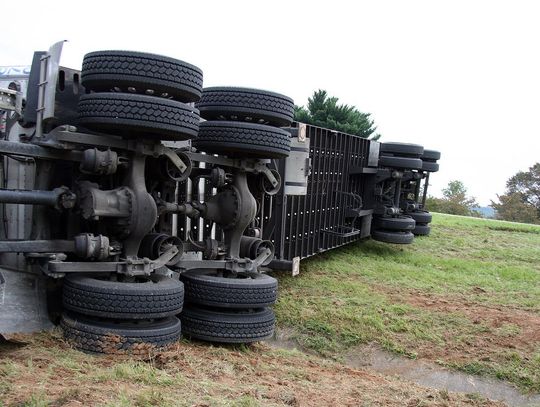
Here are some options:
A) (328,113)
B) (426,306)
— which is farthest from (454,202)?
(426,306)

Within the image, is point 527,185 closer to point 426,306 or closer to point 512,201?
point 512,201

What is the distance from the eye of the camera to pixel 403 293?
7.70 meters

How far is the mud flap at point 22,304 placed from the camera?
13.9 ft

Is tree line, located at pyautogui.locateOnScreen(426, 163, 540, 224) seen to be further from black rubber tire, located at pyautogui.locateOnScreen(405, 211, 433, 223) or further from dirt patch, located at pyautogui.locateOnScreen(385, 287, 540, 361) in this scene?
dirt patch, located at pyautogui.locateOnScreen(385, 287, 540, 361)

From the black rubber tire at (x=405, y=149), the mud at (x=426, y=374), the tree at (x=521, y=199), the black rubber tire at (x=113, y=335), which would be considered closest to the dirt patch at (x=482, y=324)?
the mud at (x=426, y=374)

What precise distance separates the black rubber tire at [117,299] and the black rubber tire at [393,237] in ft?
23.9

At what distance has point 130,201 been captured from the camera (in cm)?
450

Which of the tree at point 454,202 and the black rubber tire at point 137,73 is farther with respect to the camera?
the tree at point 454,202

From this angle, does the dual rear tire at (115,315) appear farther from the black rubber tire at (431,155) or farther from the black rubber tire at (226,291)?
the black rubber tire at (431,155)

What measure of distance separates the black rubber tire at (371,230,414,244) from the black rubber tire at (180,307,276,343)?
21.0 ft

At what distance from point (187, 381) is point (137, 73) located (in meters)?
2.18

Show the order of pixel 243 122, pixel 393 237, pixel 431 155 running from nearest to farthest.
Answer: pixel 243 122 < pixel 393 237 < pixel 431 155

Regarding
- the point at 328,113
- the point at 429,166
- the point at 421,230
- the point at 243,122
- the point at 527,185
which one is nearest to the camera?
the point at 243,122

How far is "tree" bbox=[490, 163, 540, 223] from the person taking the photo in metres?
39.9
